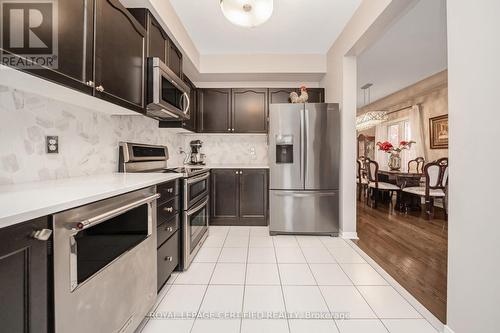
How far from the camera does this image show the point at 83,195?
0.97 metres

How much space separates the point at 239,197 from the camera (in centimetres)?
360

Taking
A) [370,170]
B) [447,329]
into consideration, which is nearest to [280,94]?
[370,170]

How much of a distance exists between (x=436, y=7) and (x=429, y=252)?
2.62m

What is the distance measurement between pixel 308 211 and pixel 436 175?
261cm

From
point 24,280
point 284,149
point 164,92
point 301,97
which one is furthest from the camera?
point 301,97

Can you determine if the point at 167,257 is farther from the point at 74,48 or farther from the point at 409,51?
the point at 409,51

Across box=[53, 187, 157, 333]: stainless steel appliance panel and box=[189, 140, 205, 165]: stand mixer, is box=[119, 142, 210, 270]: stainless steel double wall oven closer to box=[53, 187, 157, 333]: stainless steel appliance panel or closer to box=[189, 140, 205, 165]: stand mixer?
box=[53, 187, 157, 333]: stainless steel appliance panel

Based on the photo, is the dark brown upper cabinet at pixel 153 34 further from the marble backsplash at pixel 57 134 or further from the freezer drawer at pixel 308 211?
the freezer drawer at pixel 308 211

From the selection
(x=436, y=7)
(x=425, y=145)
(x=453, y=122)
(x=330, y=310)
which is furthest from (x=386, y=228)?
(x=425, y=145)

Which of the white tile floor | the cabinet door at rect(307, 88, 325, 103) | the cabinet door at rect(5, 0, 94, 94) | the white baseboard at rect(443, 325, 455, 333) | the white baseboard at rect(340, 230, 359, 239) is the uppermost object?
the cabinet door at rect(307, 88, 325, 103)

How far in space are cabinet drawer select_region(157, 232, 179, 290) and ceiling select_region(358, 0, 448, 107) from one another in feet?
10.4

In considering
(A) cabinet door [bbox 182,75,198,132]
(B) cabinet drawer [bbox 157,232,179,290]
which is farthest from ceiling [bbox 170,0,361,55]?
(B) cabinet drawer [bbox 157,232,179,290]

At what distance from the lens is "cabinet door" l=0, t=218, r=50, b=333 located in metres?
0.65

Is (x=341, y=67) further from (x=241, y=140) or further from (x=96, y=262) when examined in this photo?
(x=96, y=262)
